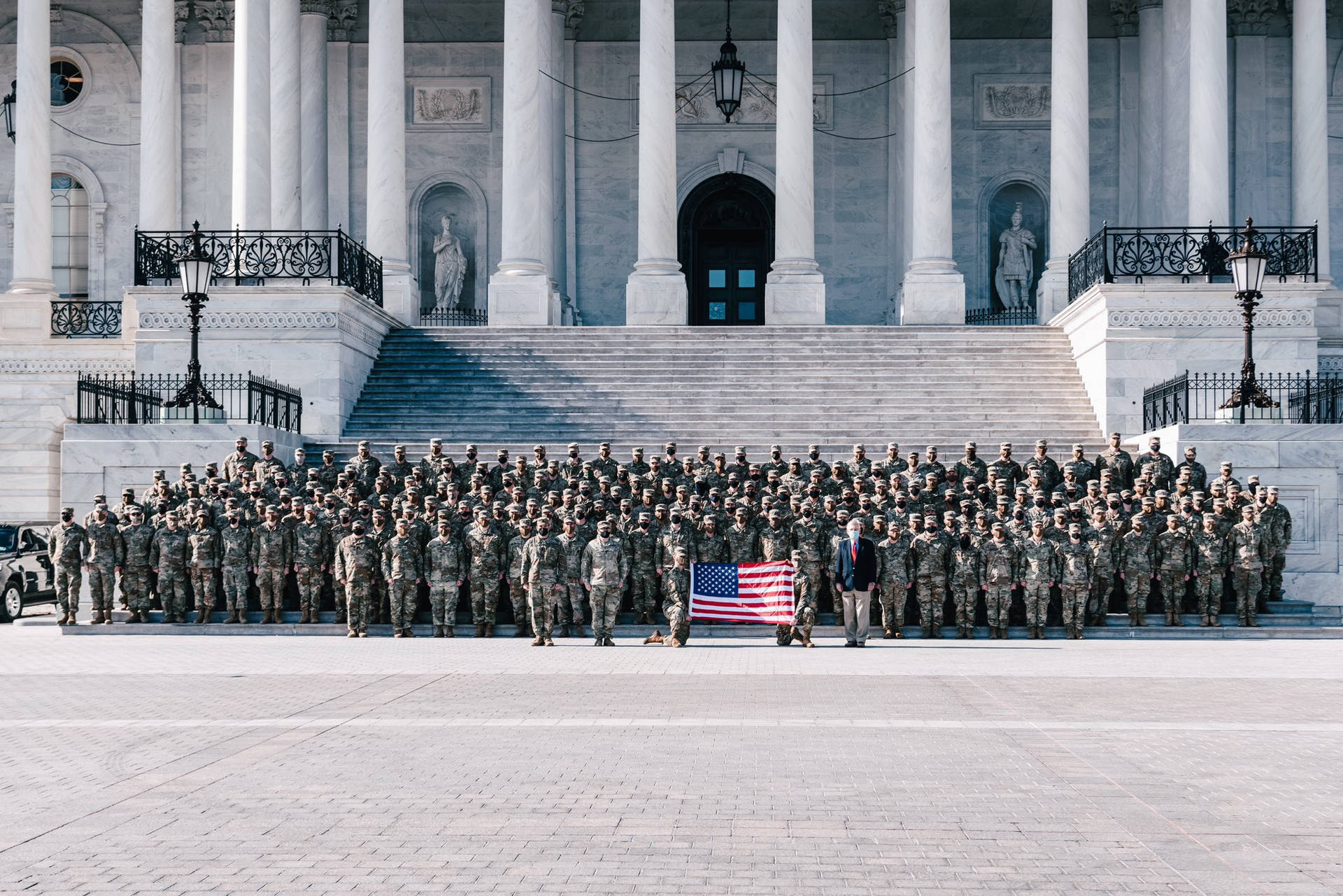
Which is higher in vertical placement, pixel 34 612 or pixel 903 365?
pixel 903 365

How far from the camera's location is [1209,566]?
2205cm

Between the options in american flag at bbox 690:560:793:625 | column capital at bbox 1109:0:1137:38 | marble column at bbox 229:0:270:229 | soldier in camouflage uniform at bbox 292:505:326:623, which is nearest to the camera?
american flag at bbox 690:560:793:625

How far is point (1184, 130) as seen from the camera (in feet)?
128

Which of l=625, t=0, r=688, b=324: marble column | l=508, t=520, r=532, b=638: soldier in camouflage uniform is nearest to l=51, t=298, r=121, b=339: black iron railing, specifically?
l=625, t=0, r=688, b=324: marble column

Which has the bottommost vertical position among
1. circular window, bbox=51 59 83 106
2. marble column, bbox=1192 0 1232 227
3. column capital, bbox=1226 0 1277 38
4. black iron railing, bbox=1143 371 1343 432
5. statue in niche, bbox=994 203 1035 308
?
black iron railing, bbox=1143 371 1343 432

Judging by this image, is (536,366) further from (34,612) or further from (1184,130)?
(1184,130)

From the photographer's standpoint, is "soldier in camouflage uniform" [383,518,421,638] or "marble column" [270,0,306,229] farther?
"marble column" [270,0,306,229]

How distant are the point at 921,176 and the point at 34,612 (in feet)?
63.5

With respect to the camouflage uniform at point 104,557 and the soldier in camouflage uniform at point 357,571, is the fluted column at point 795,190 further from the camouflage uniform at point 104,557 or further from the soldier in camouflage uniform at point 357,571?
the camouflage uniform at point 104,557

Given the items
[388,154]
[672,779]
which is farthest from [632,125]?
[672,779]

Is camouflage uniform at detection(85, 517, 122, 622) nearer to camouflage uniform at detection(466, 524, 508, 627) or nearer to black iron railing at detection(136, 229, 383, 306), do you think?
camouflage uniform at detection(466, 524, 508, 627)

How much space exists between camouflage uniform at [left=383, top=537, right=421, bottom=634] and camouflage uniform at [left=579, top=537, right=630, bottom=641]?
2.33 metres

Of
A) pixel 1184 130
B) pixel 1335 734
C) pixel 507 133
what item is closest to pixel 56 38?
pixel 507 133

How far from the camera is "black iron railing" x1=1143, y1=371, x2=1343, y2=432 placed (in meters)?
27.3
